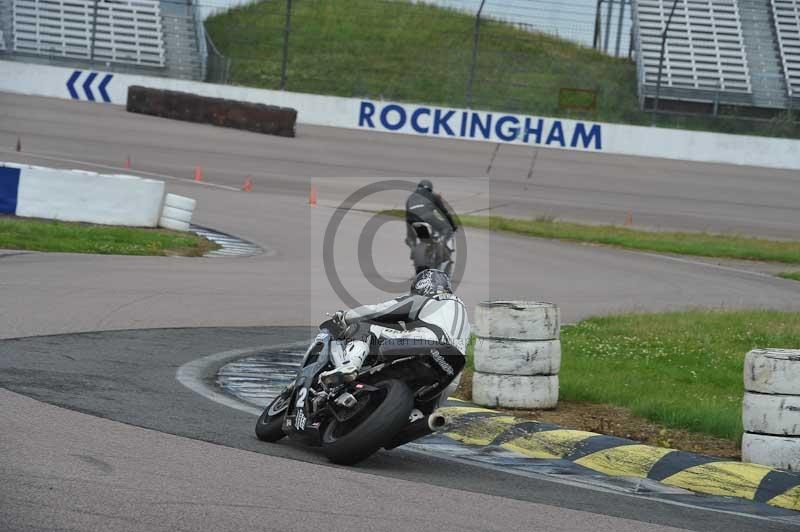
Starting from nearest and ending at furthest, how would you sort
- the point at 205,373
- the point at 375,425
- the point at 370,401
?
1. the point at 375,425
2. the point at 370,401
3. the point at 205,373

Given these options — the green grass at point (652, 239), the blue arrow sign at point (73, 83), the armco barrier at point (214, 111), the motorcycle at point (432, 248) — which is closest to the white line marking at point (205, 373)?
the motorcycle at point (432, 248)

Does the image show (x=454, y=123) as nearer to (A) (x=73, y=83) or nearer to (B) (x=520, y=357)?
(A) (x=73, y=83)

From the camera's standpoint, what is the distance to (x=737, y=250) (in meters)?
25.5

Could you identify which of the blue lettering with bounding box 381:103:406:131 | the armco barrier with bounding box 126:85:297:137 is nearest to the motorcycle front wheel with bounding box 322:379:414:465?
the armco barrier with bounding box 126:85:297:137

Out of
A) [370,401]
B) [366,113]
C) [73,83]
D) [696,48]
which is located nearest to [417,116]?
[366,113]

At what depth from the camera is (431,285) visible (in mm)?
7367

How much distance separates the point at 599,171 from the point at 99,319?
79.6 ft

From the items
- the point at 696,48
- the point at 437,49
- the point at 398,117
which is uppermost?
Answer: the point at 696,48

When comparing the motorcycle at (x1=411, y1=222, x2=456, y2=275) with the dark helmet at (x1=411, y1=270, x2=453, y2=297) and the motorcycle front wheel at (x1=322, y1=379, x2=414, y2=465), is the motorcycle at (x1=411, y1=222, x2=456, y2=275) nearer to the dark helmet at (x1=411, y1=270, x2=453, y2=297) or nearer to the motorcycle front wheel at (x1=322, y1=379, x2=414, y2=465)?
the dark helmet at (x1=411, y1=270, x2=453, y2=297)

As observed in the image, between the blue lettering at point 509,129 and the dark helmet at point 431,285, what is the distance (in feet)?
97.5

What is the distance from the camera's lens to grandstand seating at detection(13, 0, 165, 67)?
37.5 m

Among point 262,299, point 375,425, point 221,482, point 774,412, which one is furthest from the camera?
point 262,299

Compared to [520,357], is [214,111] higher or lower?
higher

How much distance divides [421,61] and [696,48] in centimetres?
915
